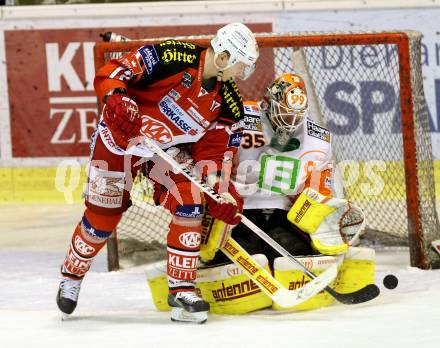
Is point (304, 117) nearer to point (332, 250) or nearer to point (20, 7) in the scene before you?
point (332, 250)

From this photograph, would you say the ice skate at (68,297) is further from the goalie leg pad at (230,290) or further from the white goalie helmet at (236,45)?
the white goalie helmet at (236,45)

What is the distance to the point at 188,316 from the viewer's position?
3.89 meters

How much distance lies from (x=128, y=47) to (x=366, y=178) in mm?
1561

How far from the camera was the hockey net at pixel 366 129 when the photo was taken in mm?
4941

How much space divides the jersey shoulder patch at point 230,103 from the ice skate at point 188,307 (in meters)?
0.61

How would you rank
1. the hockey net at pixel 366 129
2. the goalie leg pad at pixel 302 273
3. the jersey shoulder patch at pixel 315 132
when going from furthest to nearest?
1. the hockey net at pixel 366 129
2. the jersey shoulder patch at pixel 315 132
3. the goalie leg pad at pixel 302 273

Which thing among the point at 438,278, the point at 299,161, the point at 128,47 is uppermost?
the point at 128,47

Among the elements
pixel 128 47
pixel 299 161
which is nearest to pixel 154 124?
pixel 299 161

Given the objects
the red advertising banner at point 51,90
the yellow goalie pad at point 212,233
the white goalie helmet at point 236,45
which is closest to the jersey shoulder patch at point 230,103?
the white goalie helmet at point 236,45

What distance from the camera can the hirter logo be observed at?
13.3 feet

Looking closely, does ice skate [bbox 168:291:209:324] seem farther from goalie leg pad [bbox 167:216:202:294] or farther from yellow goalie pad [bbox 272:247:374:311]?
yellow goalie pad [bbox 272:247:374:311]

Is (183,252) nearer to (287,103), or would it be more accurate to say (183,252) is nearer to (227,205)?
(227,205)

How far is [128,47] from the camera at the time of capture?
16.7ft

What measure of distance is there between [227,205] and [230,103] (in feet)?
1.31
